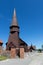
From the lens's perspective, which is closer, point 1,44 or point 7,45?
point 1,44

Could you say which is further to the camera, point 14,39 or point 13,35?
point 13,35

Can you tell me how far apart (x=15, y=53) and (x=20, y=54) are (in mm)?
1406

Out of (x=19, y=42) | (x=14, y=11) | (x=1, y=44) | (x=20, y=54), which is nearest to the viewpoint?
(x=20, y=54)

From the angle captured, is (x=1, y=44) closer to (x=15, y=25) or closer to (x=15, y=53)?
(x=15, y=25)

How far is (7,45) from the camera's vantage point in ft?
165

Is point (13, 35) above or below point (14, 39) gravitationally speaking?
above

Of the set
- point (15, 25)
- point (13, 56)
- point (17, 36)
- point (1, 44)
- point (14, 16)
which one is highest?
point (14, 16)

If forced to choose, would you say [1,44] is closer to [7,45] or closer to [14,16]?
[7,45]

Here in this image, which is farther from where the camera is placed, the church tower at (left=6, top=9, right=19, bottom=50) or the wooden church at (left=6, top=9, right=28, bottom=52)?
the church tower at (left=6, top=9, right=19, bottom=50)

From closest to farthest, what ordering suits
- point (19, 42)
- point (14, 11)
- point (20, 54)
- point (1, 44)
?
point (20, 54) < point (1, 44) < point (19, 42) < point (14, 11)

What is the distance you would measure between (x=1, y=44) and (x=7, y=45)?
6.10 m

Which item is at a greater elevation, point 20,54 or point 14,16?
point 14,16

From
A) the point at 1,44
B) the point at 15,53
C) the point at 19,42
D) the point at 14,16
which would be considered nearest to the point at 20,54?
the point at 15,53

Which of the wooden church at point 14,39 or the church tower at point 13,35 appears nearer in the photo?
the wooden church at point 14,39
